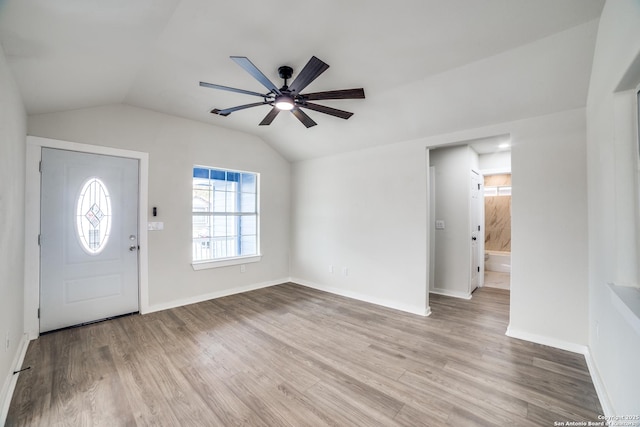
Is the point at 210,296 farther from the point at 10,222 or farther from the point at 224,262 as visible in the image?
the point at 10,222

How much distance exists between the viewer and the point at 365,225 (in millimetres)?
4191

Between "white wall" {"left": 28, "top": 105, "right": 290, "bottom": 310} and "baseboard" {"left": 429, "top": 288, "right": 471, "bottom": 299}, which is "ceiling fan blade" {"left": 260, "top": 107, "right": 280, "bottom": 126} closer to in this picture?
"white wall" {"left": 28, "top": 105, "right": 290, "bottom": 310}

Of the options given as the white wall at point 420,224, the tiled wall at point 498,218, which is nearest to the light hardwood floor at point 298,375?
the white wall at point 420,224

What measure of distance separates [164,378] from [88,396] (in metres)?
0.48

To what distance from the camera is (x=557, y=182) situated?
8.72 feet

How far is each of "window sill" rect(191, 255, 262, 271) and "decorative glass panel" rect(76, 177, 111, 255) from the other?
1.19m

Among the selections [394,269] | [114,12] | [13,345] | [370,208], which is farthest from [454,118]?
[13,345]

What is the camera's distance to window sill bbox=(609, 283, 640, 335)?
1.19 meters

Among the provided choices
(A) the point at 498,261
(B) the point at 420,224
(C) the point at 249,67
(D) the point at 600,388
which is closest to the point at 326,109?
(C) the point at 249,67

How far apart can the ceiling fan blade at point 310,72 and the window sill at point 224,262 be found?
3051 mm

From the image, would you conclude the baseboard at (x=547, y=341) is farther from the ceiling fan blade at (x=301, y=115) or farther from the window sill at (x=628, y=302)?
the ceiling fan blade at (x=301, y=115)

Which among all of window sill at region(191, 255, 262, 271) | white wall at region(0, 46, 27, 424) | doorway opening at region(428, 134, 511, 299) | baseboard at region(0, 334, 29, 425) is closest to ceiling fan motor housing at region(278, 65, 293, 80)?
white wall at region(0, 46, 27, 424)

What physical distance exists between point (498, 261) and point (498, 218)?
3.55ft

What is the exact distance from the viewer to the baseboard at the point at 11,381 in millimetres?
1739
